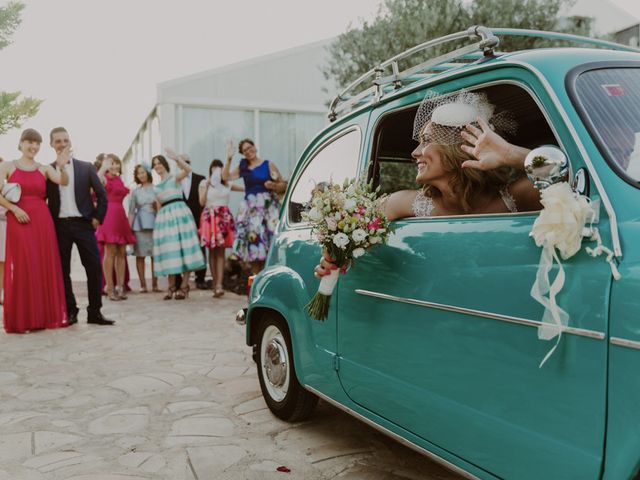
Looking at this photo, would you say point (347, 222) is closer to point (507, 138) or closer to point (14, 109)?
point (507, 138)

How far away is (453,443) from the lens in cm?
236

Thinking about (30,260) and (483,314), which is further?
(30,260)

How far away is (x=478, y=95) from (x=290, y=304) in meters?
1.80

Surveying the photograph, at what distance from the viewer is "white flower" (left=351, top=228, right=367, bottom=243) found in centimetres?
274

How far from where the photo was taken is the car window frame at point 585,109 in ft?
6.31

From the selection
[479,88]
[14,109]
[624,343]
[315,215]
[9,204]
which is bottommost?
[624,343]

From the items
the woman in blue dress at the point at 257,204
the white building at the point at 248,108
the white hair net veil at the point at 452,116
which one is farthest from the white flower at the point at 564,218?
the white building at the point at 248,108

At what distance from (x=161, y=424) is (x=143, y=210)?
7.02 metres

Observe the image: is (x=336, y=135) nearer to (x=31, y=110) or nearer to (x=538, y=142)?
(x=538, y=142)

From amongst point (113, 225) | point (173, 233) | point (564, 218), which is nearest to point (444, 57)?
point (564, 218)

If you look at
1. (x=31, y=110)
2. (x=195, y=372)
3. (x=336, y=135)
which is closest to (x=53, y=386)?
(x=195, y=372)

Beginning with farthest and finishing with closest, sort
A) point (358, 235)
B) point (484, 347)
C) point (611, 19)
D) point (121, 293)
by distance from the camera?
point (611, 19) → point (121, 293) → point (358, 235) → point (484, 347)

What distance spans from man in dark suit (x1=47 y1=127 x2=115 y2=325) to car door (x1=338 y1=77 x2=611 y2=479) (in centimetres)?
548

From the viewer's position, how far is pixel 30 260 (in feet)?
23.7
